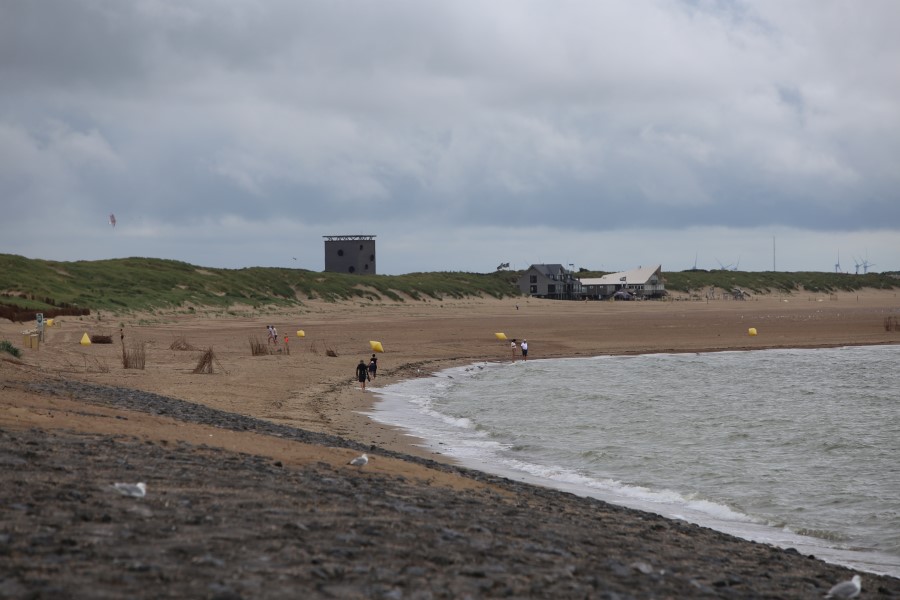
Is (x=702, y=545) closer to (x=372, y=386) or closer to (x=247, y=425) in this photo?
(x=247, y=425)

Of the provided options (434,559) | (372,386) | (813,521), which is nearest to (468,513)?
→ (434,559)

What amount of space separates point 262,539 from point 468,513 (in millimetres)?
3014

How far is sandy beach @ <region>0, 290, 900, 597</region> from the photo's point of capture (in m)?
12.6

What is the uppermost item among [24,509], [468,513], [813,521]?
[24,509]

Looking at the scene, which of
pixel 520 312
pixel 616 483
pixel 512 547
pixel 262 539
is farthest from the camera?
pixel 520 312

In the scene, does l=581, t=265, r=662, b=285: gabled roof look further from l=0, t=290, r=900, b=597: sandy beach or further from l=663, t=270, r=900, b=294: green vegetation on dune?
l=0, t=290, r=900, b=597: sandy beach

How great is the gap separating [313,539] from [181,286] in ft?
220

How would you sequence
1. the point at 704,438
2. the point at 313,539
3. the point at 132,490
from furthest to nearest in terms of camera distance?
the point at 704,438 < the point at 132,490 < the point at 313,539

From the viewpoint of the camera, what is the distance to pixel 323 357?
120ft

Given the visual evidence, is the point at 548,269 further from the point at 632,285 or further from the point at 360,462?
the point at 360,462

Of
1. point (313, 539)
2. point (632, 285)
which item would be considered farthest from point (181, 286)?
point (632, 285)

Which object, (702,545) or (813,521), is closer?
(702,545)

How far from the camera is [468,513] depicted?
9.70m

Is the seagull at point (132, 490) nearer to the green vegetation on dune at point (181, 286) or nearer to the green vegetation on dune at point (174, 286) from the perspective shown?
the green vegetation on dune at point (181, 286)
